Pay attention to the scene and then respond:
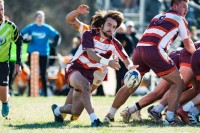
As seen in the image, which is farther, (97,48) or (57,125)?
(97,48)

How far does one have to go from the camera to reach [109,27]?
11172 mm

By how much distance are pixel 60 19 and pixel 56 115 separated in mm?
27964

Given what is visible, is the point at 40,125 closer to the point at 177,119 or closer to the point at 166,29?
the point at 177,119

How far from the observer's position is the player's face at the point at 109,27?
439 inches

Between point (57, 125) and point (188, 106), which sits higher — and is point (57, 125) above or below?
below

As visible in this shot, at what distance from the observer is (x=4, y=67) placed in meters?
11.9

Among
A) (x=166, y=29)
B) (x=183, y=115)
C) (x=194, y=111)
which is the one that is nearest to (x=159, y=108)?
(x=183, y=115)

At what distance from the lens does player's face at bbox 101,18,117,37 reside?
36.6 ft

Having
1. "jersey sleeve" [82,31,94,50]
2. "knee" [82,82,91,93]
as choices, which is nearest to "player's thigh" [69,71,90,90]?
"knee" [82,82,91,93]

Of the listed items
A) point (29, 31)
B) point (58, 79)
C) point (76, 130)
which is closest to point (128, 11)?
point (58, 79)

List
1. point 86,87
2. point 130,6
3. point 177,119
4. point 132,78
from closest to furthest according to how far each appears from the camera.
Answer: point 132,78 < point 86,87 < point 177,119 < point 130,6

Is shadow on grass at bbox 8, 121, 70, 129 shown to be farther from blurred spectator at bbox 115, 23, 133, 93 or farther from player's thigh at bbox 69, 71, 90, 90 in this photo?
blurred spectator at bbox 115, 23, 133, 93

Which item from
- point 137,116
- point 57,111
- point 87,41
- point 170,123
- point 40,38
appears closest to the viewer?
point 87,41

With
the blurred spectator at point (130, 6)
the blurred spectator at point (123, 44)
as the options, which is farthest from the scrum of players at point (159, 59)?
the blurred spectator at point (130, 6)
